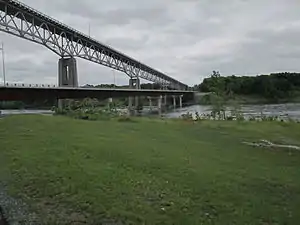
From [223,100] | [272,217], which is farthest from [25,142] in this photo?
[223,100]

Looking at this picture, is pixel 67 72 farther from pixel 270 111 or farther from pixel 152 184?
pixel 152 184

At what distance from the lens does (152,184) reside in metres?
9.01

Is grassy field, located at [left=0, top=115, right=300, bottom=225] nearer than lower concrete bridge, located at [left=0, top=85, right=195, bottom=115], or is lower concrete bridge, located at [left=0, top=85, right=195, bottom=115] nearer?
grassy field, located at [left=0, top=115, right=300, bottom=225]

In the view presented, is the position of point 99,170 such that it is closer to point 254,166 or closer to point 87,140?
point 254,166

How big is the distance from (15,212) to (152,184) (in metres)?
2.97

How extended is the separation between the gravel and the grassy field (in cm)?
18

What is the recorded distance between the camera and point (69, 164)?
36.9 ft

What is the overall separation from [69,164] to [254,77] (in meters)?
137

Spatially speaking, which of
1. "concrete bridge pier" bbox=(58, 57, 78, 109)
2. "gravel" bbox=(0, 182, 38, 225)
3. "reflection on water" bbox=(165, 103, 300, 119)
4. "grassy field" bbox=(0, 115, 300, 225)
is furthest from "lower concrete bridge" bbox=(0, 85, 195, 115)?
"gravel" bbox=(0, 182, 38, 225)

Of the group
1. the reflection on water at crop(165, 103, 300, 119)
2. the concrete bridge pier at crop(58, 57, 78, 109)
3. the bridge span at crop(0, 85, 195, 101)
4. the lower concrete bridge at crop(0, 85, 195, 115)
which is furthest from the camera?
the concrete bridge pier at crop(58, 57, 78, 109)

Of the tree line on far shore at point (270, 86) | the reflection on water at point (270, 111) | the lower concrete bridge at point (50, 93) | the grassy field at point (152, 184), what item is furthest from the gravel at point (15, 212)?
the tree line on far shore at point (270, 86)

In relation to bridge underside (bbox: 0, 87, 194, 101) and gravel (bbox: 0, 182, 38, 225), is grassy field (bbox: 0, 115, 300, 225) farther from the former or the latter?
bridge underside (bbox: 0, 87, 194, 101)

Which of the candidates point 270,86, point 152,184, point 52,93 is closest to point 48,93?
point 52,93

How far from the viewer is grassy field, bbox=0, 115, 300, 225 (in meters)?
6.89
